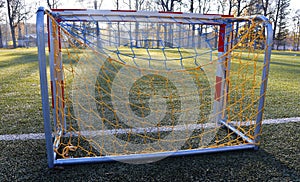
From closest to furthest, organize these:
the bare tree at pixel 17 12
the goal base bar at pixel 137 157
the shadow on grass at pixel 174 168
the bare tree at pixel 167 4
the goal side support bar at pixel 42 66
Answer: the goal side support bar at pixel 42 66 → the shadow on grass at pixel 174 168 → the goal base bar at pixel 137 157 → the bare tree at pixel 167 4 → the bare tree at pixel 17 12

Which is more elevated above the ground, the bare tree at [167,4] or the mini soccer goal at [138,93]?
the bare tree at [167,4]

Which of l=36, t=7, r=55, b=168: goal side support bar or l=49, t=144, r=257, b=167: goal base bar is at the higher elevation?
l=36, t=7, r=55, b=168: goal side support bar

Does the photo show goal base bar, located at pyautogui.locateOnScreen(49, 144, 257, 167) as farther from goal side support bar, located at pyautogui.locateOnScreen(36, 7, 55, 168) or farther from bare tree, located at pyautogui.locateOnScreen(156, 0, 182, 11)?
bare tree, located at pyautogui.locateOnScreen(156, 0, 182, 11)

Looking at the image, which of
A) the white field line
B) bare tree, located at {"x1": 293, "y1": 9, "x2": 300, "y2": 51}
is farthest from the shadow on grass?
bare tree, located at {"x1": 293, "y1": 9, "x2": 300, "y2": 51}

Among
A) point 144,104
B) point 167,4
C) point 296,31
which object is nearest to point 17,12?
point 167,4

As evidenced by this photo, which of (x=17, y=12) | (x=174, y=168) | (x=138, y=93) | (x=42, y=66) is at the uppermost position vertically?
(x=17, y=12)

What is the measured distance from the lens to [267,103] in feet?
13.2

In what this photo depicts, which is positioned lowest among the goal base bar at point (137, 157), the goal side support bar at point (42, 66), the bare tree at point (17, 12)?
the goal base bar at point (137, 157)

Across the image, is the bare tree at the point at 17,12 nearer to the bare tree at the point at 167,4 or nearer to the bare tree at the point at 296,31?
the bare tree at the point at 167,4

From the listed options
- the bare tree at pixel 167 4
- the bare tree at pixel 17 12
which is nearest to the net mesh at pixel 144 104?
the bare tree at pixel 167 4

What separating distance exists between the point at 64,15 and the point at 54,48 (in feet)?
1.12

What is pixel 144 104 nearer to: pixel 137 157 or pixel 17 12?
pixel 137 157

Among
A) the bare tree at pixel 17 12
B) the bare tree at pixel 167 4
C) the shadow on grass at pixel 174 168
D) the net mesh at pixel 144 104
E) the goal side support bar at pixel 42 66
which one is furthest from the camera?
the bare tree at pixel 17 12

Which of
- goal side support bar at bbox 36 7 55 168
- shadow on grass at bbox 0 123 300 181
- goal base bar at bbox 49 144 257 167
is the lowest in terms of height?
shadow on grass at bbox 0 123 300 181
